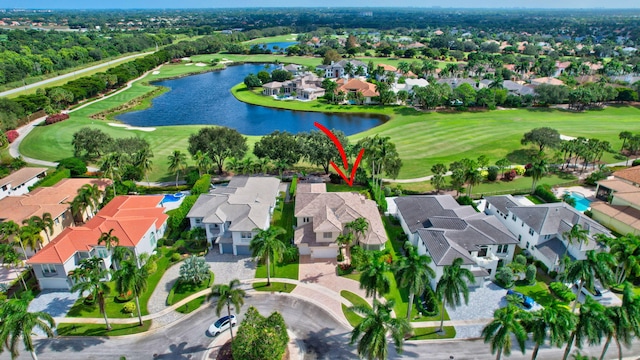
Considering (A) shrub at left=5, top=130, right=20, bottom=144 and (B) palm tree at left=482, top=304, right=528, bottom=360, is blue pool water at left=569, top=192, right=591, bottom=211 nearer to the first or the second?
(B) palm tree at left=482, top=304, right=528, bottom=360

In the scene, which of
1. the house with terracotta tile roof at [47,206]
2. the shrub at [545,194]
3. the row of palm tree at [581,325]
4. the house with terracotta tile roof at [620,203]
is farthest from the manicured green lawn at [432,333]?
the house with terracotta tile roof at [47,206]

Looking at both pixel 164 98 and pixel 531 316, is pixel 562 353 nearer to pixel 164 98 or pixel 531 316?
pixel 531 316

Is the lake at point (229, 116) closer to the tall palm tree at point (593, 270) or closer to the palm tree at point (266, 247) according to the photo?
the palm tree at point (266, 247)

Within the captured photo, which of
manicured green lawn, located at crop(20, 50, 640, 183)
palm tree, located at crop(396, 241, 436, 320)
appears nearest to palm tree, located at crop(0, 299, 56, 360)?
palm tree, located at crop(396, 241, 436, 320)

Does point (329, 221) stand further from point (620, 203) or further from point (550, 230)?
point (620, 203)

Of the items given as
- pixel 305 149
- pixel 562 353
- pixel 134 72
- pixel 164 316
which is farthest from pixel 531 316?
pixel 134 72

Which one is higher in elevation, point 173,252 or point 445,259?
point 445,259
